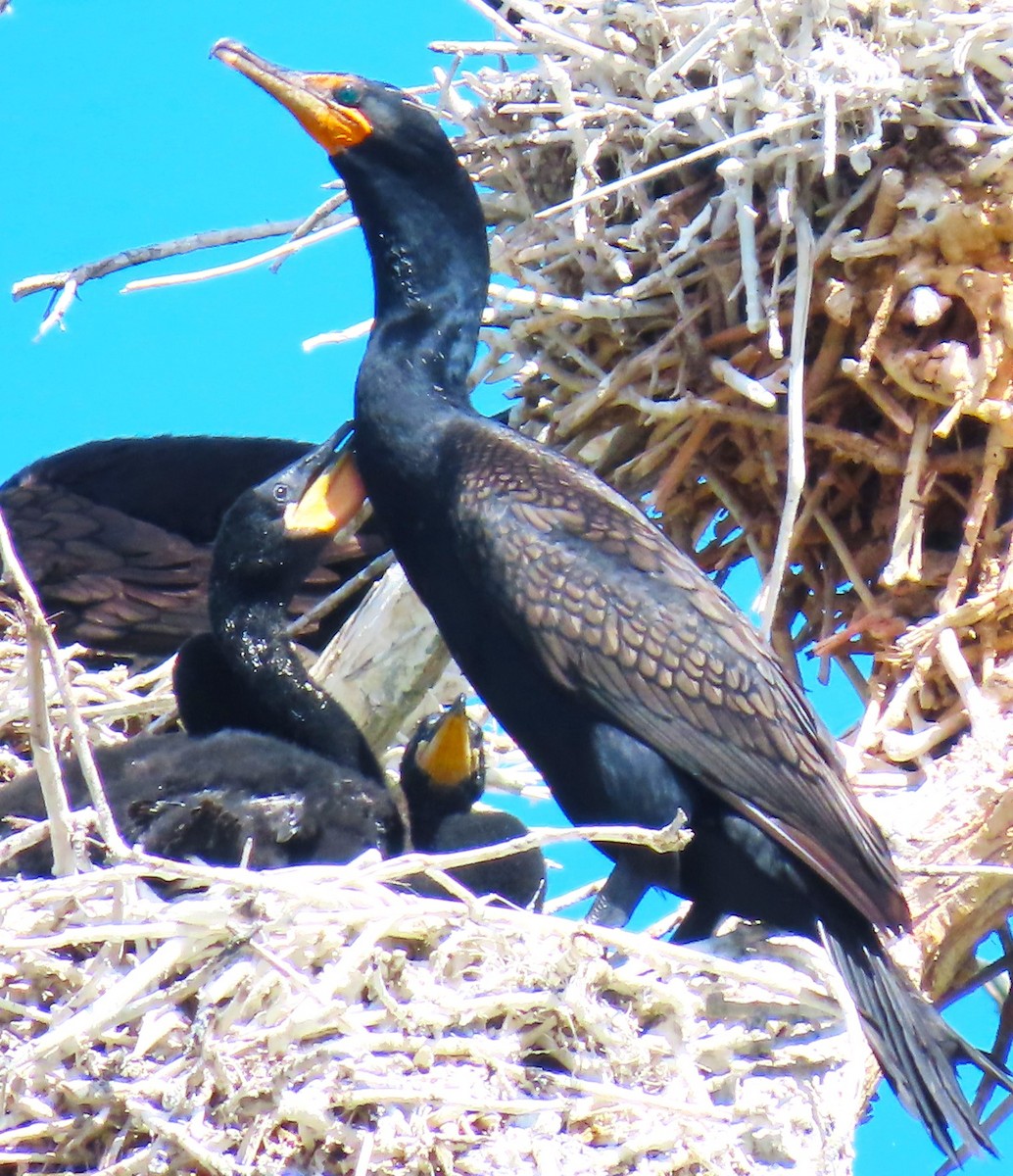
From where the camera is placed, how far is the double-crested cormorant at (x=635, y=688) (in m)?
3.07

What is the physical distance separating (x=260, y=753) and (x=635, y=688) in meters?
0.57

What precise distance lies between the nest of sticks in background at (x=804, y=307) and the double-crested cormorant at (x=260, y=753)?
2.12 ft

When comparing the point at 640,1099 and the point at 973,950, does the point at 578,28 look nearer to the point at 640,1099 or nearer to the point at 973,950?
the point at 973,950

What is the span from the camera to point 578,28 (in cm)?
412

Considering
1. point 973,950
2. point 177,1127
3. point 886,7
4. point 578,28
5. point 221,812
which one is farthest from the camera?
point 578,28

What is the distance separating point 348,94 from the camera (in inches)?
142

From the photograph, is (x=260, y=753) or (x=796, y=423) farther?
(x=796, y=423)

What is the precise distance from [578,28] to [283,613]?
1235 mm

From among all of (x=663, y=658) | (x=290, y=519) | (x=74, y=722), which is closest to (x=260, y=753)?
(x=290, y=519)

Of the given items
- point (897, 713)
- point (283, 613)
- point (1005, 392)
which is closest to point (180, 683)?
point (283, 613)

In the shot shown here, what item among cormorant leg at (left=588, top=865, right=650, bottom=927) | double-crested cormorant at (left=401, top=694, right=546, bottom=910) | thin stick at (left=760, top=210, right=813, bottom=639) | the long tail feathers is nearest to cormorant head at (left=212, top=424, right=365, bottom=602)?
double-crested cormorant at (left=401, top=694, right=546, bottom=910)

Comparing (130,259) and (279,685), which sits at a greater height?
(130,259)

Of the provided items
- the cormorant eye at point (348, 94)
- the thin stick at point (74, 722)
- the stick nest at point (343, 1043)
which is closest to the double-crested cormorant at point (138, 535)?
the cormorant eye at point (348, 94)

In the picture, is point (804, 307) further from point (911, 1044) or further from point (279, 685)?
point (911, 1044)
